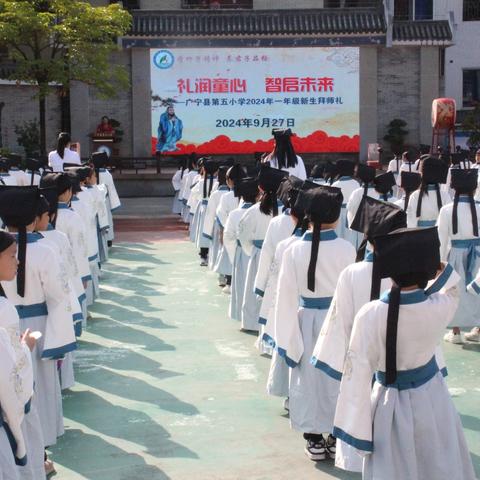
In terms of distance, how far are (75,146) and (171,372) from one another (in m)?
9.90

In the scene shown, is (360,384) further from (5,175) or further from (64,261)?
(5,175)

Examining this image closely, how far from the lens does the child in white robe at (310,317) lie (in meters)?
5.73

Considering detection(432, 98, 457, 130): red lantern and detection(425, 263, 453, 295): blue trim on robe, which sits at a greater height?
detection(432, 98, 457, 130): red lantern

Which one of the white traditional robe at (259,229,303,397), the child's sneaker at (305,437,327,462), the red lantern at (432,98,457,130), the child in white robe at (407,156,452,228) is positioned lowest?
the child's sneaker at (305,437,327,462)

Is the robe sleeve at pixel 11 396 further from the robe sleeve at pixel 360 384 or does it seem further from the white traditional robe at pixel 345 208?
the white traditional robe at pixel 345 208

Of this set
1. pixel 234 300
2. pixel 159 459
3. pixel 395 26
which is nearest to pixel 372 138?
pixel 395 26

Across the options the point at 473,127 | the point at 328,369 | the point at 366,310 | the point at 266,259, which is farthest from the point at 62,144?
the point at 473,127

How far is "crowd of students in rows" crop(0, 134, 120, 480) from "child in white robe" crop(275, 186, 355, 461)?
53.0 inches

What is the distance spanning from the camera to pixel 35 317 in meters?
5.74

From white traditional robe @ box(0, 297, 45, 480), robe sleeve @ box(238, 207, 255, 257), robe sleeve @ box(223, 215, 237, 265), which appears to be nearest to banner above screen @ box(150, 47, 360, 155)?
robe sleeve @ box(223, 215, 237, 265)

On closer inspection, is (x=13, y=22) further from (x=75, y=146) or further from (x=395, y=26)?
(x=395, y=26)

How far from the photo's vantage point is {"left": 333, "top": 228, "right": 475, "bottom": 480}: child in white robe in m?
4.00

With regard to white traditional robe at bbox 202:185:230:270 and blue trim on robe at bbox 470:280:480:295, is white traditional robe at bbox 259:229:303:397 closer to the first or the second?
blue trim on robe at bbox 470:280:480:295

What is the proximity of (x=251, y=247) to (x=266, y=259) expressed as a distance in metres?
1.68
